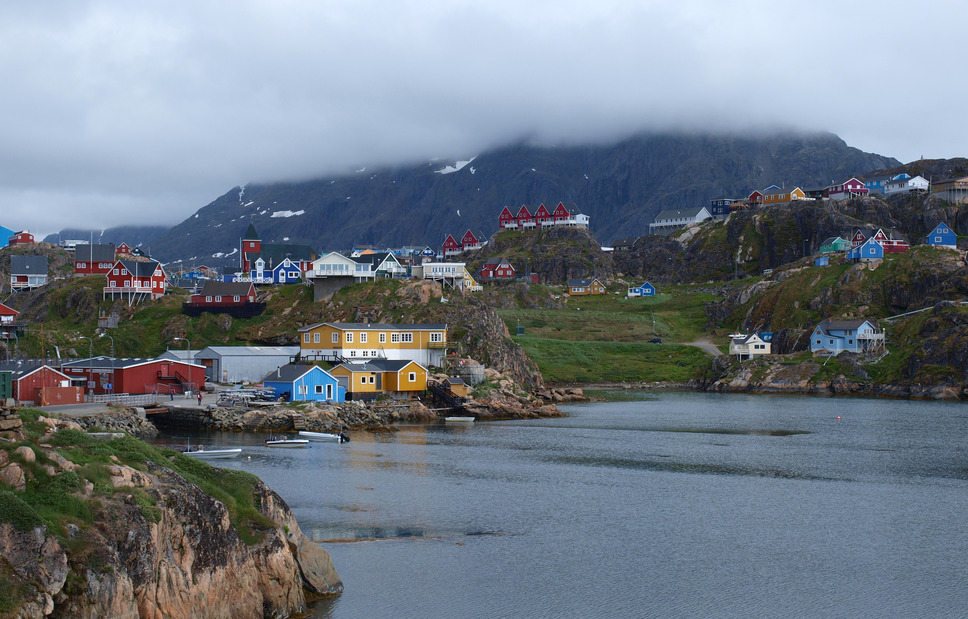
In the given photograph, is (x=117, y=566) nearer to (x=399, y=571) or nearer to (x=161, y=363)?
(x=399, y=571)

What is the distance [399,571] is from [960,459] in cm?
4334

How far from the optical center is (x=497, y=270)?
555 ft

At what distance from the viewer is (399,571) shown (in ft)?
104

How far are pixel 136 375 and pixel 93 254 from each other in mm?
61473

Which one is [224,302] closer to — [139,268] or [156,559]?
[139,268]

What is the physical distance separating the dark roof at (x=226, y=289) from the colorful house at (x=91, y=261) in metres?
26.1

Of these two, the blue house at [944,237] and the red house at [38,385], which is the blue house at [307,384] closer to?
the red house at [38,385]

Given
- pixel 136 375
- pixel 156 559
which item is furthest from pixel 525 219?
pixel 156 559

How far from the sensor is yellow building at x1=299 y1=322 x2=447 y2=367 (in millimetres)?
93438

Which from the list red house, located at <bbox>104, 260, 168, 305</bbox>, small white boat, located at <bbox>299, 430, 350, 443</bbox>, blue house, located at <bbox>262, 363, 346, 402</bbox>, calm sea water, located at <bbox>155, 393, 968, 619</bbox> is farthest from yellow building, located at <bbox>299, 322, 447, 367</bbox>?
red house, located at <bbox>104, 260, 168, 305</bbox>

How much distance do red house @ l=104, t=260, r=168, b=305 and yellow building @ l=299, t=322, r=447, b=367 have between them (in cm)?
3827

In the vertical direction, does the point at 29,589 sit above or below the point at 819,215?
below

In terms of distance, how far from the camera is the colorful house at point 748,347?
12169 centimetres

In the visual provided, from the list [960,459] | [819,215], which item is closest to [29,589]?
[960,459]
